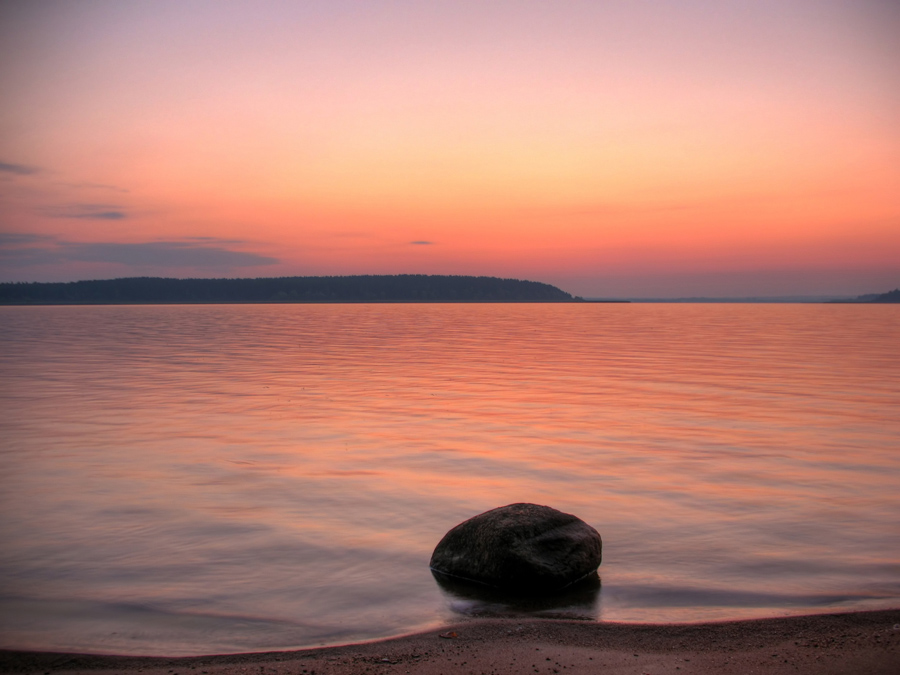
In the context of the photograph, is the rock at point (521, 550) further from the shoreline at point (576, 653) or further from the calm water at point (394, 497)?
the shoreline at point (576, 653)

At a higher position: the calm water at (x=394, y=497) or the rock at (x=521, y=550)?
the rock at (x=521, y=550)

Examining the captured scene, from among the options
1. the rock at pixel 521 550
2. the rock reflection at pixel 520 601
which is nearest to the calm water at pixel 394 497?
the rock reflection at pixel 520 601

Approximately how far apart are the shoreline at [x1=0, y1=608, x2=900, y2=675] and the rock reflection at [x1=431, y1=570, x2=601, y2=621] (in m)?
0.27

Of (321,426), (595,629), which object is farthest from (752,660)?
(321,426)

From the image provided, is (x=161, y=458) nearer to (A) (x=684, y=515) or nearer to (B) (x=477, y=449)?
(B) (x=477, y=449)

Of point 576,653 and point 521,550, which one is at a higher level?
point 521,550

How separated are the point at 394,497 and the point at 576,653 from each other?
5.30m

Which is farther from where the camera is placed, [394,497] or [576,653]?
[394,497]

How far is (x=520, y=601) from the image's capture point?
Answer: 665cm

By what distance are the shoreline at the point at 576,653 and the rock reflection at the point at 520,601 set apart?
10.8 inches

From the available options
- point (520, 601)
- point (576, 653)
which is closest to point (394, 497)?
point (520, 601)

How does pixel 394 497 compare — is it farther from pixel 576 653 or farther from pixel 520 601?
pixel 576 653

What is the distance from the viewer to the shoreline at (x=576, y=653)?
16.9 feet

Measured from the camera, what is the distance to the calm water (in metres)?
6.61
